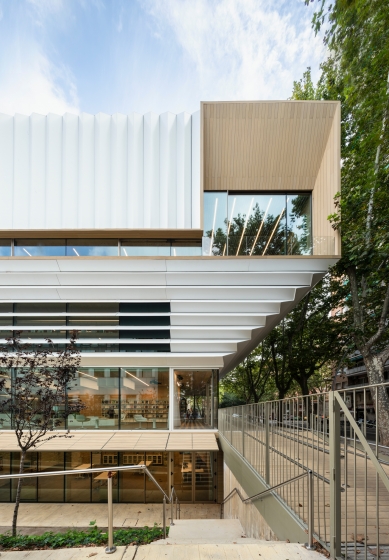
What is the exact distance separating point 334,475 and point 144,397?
43.1 ft

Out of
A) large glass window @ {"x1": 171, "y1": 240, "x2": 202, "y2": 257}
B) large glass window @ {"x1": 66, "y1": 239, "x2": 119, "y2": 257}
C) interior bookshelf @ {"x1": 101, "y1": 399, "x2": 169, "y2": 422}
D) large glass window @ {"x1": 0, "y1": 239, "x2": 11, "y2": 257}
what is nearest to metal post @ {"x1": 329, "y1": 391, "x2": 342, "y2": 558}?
large glass window @ {"x1": 171, "y1": 240, "x2": 202, "y2": 257}

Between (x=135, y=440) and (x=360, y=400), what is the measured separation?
1321 cm

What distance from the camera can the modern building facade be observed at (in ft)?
46.8

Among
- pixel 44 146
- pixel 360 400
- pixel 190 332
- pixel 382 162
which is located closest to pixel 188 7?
pixel 44 146

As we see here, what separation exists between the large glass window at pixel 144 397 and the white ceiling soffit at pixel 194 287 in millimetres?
1595

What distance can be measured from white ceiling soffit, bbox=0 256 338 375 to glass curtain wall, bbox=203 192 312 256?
66cm

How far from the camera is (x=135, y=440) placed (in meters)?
15.0

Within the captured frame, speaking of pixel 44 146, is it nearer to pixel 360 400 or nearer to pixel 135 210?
pixel 135 210

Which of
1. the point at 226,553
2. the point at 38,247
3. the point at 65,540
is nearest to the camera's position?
the point at 226,553

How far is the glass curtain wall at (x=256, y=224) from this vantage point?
14.3 meters

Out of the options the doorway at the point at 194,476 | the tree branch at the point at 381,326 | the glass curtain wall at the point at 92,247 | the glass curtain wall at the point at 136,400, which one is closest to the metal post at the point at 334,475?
the tree branch at the point at 381,326

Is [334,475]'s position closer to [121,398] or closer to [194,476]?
[121,398]

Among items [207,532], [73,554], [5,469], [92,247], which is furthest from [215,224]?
[5,469]

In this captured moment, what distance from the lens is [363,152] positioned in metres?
10.4
